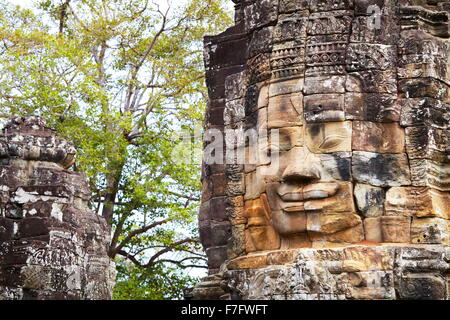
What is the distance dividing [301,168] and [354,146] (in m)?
0.50

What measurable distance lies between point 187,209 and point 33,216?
7.95 metres

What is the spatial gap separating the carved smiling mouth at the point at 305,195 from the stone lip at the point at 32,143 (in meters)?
3.40

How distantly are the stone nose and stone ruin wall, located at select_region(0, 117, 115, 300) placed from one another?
3.00 metres

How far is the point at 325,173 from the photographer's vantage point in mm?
8336

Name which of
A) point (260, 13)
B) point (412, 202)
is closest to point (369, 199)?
point (412, 202)

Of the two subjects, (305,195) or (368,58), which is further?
(368,58)

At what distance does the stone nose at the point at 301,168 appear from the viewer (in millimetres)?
8320

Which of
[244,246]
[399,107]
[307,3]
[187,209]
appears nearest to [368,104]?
[399,107]

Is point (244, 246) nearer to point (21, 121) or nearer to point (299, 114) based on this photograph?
point (299, 114)

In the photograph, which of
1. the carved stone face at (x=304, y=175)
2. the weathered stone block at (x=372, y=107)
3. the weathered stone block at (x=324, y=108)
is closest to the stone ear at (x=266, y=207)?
the carved stone face at (x=304, y=175)

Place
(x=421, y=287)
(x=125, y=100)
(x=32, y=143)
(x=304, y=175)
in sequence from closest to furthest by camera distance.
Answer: (x=421, y=287) → (x=304, y=175) → (x=32, y=143) → (x=125, y=100)

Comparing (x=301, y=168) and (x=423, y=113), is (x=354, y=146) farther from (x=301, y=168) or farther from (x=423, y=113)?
(x=423, y=113)

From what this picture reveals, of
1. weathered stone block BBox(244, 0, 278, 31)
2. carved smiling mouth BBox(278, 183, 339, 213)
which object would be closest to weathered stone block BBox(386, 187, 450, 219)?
carved smiling mouth BBox(278, 183, 339, 213)

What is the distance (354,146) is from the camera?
8367 mm
